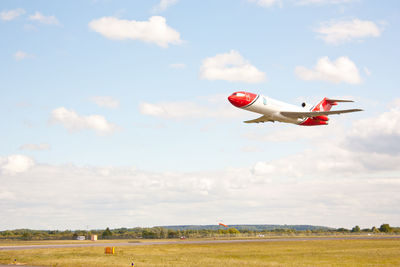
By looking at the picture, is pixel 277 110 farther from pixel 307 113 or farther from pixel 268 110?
pixel 307 113

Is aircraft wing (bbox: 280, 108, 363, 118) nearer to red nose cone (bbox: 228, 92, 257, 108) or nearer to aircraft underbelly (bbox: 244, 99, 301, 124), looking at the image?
aircraft underbelly (bbox: 244, 99, 301, 124)

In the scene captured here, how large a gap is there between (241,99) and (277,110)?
20.7 feet

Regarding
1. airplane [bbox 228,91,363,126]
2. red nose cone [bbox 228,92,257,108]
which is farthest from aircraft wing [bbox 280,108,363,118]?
red nose cone [bbox 228,92,257,108]

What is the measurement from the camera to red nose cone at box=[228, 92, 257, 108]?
48.7 metres

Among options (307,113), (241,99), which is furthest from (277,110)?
(241,99)

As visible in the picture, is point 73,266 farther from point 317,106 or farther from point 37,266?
point 317,106

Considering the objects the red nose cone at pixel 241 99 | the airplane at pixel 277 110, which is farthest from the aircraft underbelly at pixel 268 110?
the red nose cone at pixel 241 99

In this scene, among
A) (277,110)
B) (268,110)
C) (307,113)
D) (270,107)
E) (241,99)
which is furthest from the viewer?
(307,113)

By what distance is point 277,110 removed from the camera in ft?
174

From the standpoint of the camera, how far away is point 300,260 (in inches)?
2211

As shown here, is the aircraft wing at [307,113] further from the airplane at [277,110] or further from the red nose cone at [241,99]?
the red nose cone at [241,99]

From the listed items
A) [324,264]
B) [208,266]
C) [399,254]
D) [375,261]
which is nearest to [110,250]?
[208,266]

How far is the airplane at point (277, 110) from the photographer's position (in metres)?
49.2

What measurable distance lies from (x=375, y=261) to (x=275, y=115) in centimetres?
2179
